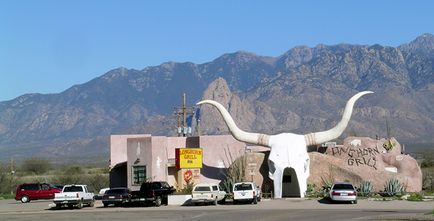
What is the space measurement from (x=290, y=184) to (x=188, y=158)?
672cm

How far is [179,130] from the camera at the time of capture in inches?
2557

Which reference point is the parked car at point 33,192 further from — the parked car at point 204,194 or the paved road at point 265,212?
the parked car at point 204,194

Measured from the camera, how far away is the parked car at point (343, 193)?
44562 millimetres

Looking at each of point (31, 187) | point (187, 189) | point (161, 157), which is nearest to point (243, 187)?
point (187, 189)

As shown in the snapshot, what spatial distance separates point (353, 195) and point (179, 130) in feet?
76.0

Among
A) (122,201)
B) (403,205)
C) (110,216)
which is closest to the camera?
(110,216)

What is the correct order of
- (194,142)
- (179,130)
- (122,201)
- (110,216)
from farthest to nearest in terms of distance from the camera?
(179,130), (194,142), (122,201), (110,216)

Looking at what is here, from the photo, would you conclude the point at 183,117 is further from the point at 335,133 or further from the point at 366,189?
the point at 366,189

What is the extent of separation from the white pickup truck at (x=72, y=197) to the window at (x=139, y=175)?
16.6 feet

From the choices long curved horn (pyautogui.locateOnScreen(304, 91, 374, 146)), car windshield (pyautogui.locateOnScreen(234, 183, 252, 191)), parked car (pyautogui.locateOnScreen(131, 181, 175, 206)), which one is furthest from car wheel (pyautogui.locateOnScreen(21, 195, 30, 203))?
long curved horn (pyautogui.locateOnScreen(304, 91, 374, 146))

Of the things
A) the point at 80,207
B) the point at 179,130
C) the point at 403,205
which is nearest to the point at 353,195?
the point at 403,205

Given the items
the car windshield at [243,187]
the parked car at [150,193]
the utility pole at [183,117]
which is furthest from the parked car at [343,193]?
the utility pole at [183,117]

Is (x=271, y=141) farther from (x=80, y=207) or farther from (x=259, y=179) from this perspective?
(x=80, y=207)

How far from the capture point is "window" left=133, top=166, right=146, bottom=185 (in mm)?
Answer: 52188
